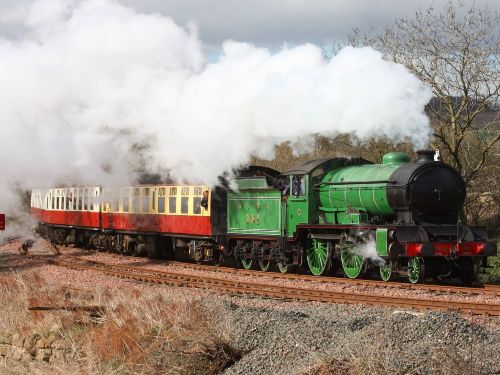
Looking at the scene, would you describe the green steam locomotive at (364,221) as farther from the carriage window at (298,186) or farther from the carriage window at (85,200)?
the carriage window at (85,200)

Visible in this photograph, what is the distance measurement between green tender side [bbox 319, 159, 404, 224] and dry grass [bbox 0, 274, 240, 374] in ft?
21.0

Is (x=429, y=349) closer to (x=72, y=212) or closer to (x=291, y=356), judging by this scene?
(x=291, y=356)

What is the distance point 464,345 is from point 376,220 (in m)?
9.59

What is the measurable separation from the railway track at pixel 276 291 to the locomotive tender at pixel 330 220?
2048 mm

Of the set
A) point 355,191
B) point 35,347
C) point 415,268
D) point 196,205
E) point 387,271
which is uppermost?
point 355,191

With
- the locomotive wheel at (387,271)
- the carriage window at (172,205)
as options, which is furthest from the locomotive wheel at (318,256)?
the carriage window at (172,205)

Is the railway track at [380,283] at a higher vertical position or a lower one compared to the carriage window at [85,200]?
lower

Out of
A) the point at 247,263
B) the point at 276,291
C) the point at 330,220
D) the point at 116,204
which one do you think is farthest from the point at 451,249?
the point at 116,204

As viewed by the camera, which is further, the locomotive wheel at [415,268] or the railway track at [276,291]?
the locomotive wheel at [415,268]

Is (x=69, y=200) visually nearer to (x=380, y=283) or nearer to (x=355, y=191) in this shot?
(x=355, y=191)

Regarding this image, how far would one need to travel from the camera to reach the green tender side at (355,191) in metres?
17.6

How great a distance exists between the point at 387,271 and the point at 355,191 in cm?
214

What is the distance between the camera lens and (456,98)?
25031 millimetres

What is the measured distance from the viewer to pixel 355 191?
18.2 metres
